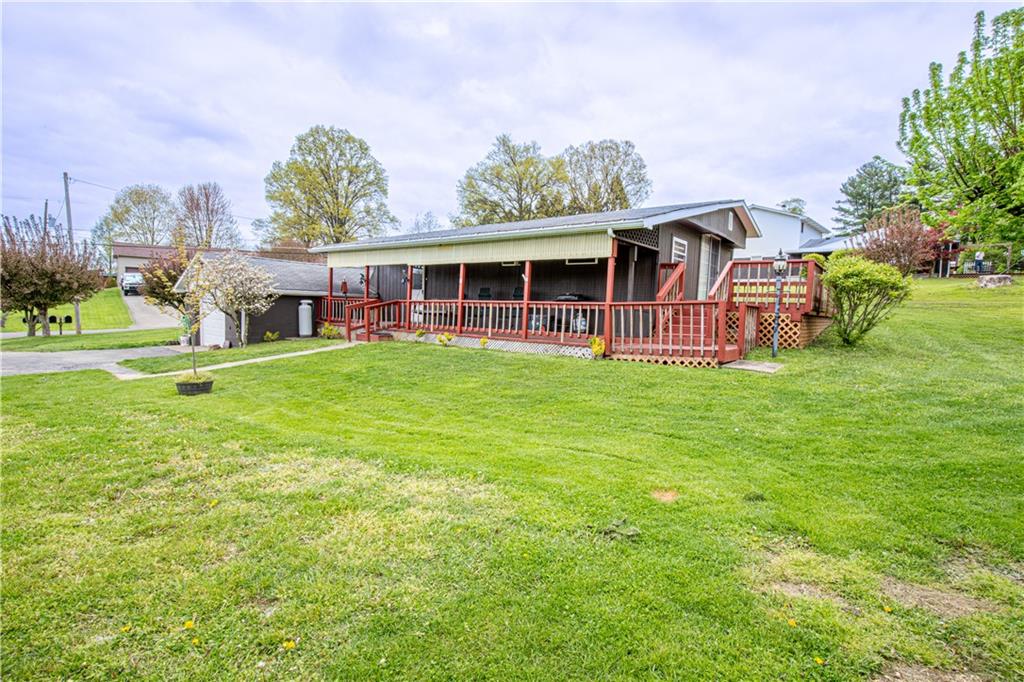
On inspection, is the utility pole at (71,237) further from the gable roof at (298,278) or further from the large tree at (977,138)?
the large tree at (977,138)

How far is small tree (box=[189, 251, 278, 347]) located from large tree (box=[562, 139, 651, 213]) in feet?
73.6

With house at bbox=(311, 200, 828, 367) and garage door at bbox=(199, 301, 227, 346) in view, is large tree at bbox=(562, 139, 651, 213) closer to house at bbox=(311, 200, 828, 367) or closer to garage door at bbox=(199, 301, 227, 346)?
house at bbox=(311, 200, 828, 367)

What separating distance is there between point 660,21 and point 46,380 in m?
14.4

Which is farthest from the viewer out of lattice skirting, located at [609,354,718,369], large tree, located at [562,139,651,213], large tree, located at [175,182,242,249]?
large tree, located at [175,182,242,249]

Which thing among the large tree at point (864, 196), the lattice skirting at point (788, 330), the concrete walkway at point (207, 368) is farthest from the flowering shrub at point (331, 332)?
the large tree at point (864, 196)

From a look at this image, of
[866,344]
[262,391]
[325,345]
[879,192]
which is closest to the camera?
[262,391]

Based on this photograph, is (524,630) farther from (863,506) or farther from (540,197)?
(540,197)

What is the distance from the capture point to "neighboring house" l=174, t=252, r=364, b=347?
1606cm

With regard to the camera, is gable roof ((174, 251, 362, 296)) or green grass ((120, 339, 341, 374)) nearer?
green grass ((120, 339, 341, 374))

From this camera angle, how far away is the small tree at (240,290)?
1407 centimetres

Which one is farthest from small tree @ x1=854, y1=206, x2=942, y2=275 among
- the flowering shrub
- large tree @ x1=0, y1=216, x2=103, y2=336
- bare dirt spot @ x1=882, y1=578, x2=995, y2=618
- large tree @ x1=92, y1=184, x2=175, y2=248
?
large tree @ x1=92, y1=184, x2=175, y2=248

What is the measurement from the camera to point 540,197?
32438mm

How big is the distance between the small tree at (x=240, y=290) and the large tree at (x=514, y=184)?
20.2 m

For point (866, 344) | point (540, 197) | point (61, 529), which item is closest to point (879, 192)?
point (540, 197)
